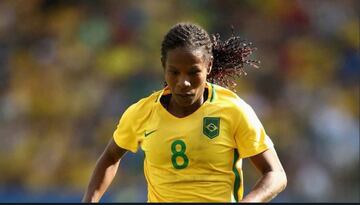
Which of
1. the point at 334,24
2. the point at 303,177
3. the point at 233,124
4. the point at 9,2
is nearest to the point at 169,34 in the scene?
the point at 233,124

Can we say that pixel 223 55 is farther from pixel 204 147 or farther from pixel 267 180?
pixel 267 180

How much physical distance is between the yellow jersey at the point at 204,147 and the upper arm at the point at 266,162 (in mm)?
24

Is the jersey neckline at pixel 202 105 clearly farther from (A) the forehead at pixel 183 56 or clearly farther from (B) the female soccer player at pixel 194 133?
(A) the forehead at pixel 183 56

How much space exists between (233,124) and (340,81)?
5218mm

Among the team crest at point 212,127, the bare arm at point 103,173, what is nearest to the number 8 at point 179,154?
the team crest at point 212,127

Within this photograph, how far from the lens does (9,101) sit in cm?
918

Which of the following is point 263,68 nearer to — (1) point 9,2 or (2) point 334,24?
(2) point 334,24

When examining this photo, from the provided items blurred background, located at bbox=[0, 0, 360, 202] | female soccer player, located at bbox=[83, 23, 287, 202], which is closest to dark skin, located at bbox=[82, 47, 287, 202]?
female soccer player, located at bbox=[83, 23, 287, 202]

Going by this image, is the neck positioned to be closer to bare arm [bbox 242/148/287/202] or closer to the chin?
the chin

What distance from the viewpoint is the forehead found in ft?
12.5

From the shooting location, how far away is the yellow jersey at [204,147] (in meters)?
3.92

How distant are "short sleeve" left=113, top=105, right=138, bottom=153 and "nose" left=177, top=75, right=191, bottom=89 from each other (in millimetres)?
438

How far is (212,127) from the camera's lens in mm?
3943

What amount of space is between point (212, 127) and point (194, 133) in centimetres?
9
